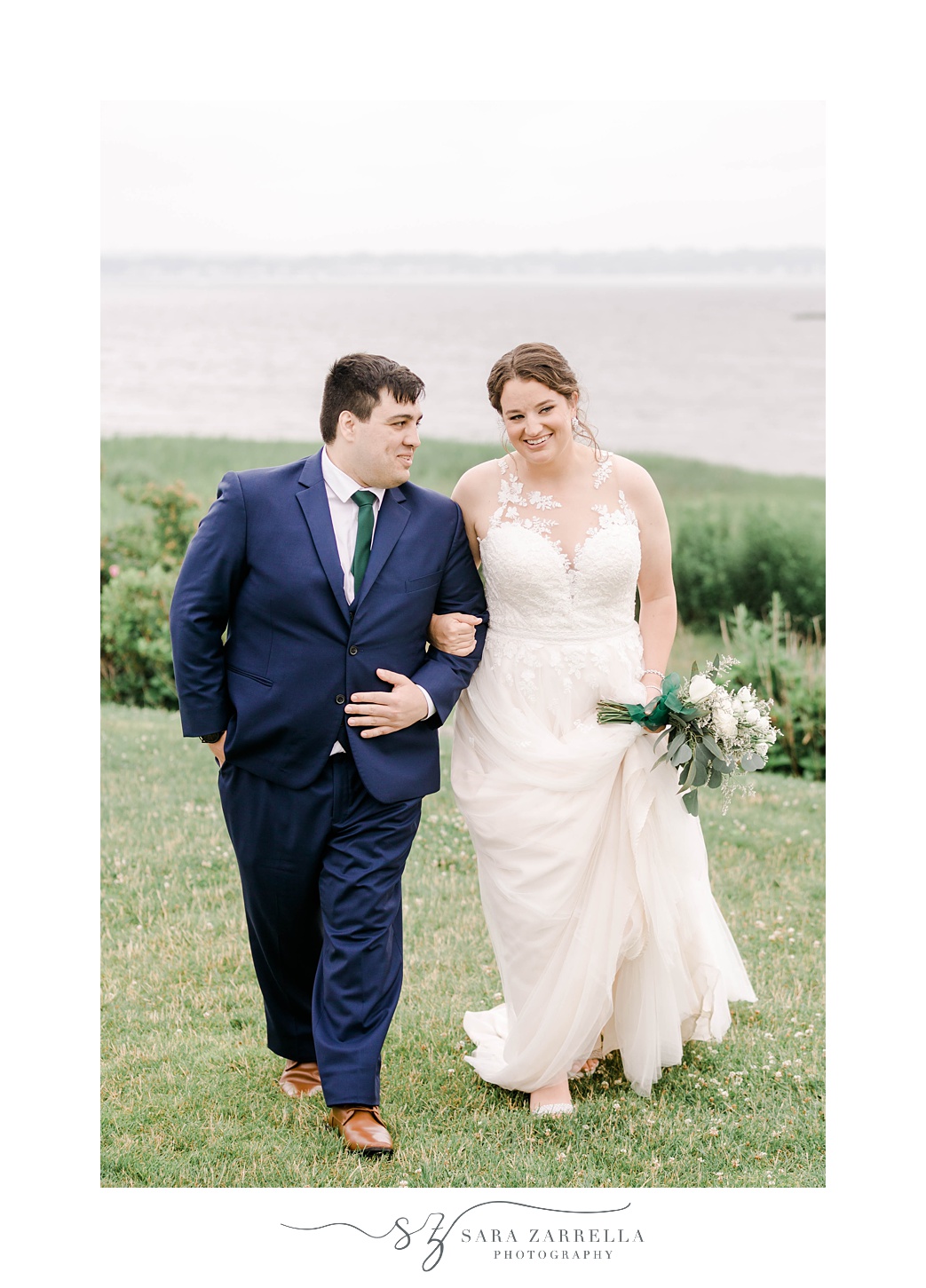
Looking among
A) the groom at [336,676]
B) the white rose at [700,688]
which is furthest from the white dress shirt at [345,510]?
the white rose at [700,688]

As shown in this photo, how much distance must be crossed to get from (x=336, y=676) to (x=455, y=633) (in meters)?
0.45

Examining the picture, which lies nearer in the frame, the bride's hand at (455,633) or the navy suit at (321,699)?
the navy suit at (321,699)

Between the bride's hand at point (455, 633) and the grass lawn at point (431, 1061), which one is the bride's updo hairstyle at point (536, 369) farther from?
the grass lawn at point (431, 1061)

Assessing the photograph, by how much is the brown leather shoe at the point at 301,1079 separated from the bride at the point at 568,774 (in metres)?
0.68

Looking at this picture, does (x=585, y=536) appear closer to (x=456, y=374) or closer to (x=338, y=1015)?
(x=338, y=1015)

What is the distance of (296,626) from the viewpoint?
13.0 feet

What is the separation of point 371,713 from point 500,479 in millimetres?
1007

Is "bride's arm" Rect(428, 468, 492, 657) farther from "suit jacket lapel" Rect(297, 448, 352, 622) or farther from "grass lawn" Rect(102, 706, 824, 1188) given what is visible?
"grass lawn" Rect(102, 706, 824, 1188)

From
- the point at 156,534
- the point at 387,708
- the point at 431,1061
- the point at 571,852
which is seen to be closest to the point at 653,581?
the point at 571,852

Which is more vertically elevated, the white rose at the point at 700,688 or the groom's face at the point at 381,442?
the groom's face at the point at 381,442

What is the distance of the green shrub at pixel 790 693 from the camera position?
9383 millimetres

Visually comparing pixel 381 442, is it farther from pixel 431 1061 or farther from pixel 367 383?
pixel 431 1061

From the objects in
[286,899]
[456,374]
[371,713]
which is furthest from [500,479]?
[456,374]

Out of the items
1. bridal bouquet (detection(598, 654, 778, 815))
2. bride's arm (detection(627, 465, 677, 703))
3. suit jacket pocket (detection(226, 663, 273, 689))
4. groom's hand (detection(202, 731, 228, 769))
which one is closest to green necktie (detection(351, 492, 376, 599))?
suit jacket pocket (detection(226, 663, 273, 689))
